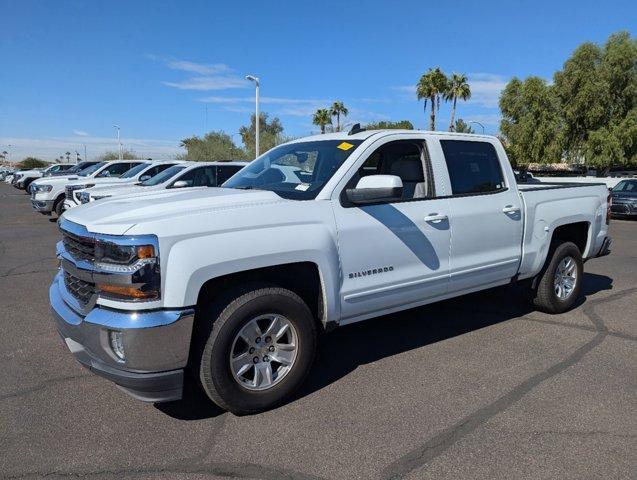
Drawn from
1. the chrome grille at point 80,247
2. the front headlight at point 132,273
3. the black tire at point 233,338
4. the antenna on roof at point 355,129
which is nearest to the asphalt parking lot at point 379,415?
the black tire at point 233,338

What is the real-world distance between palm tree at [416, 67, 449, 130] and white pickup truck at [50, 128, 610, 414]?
44.8 meters

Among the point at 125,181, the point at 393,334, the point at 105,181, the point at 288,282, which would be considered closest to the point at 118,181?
the point at 125,181

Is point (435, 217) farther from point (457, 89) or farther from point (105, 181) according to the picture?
point (457, 89)

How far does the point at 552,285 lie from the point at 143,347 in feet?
14.8

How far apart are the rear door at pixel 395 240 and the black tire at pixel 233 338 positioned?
1.37ft

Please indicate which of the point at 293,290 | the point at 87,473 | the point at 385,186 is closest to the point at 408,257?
the point at 385,186

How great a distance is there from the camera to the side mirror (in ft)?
12.1

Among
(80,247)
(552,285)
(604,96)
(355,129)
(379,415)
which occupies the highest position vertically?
(604,96)

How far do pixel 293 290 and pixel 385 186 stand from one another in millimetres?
990

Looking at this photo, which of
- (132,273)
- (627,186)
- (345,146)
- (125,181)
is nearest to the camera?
(132,273)

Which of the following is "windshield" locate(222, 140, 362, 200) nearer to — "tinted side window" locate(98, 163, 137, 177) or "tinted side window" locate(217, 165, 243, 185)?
"tinted side window" locate(217, 165, 243, 185)

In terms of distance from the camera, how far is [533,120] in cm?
3278

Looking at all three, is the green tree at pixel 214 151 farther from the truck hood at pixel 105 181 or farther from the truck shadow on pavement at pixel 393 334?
the truck shadow on pavement at pixel 393 334

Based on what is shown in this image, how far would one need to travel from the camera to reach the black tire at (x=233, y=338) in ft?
10.6
